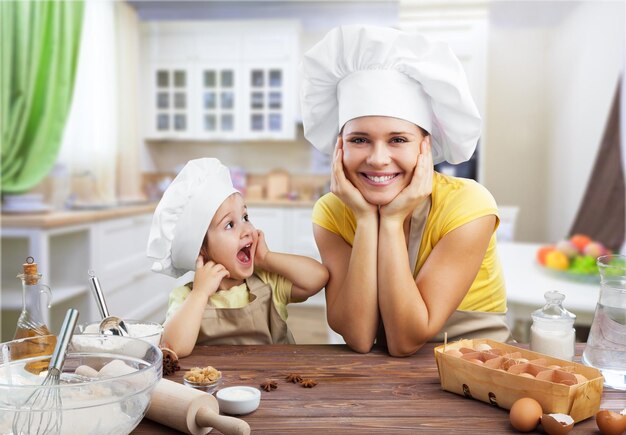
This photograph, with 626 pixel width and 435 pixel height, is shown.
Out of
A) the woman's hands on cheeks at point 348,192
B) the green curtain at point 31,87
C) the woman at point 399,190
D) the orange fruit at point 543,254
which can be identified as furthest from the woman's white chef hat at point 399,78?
the green curtain at point 31,87

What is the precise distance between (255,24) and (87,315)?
10.7 ft

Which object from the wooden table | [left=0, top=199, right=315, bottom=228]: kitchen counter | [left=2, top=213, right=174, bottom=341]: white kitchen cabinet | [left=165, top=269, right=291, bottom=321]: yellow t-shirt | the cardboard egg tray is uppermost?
[left=0, top=199, right=315, bottom=228]: kitchen counter

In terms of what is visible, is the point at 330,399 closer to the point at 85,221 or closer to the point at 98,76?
the point at 85,221

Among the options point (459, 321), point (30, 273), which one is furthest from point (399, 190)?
point (30, 273)

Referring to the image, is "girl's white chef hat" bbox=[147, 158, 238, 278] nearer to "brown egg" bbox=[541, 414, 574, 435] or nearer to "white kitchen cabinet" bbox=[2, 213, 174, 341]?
"brown egg" bbox=[541, 414, 574, 435]

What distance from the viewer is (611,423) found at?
791mm

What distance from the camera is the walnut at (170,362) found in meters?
1.06

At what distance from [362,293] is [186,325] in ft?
1.23

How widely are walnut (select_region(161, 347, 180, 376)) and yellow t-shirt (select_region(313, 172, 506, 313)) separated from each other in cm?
51

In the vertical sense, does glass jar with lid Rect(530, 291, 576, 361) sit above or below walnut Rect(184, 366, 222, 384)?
above

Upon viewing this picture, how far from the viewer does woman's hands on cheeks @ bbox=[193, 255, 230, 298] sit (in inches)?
50.1

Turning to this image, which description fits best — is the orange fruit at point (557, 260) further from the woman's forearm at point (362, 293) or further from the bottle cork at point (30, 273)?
the bottle cork at point (30, 273)

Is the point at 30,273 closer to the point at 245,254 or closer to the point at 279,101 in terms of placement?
the point at 245,254

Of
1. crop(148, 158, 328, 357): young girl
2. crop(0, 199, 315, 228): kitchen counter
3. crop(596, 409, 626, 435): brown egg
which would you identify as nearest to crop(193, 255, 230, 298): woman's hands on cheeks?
crop(148, 158, 328, 357): young girl
